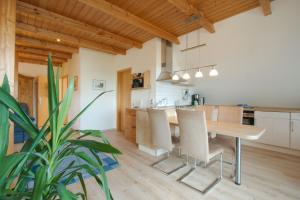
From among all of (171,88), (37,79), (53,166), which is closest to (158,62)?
(171,88)

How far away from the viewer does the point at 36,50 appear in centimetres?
476

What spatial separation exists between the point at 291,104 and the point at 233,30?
6.50 ft

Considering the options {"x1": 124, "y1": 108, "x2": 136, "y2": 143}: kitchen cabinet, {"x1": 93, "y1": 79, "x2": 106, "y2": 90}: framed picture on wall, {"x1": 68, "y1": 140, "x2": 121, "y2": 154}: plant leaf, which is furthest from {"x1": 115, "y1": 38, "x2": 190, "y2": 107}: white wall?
{"x1": 68, "y1": 140, "x2": 121, "y2": 154}: plant leaf

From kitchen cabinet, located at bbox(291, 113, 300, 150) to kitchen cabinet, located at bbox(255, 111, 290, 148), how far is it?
0.06m

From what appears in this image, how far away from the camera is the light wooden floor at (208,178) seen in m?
1.71

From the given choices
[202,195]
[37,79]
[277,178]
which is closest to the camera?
[202,195]

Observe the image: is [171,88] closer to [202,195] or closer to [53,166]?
[202,195]

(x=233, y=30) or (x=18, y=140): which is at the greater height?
(x=233, y=30)

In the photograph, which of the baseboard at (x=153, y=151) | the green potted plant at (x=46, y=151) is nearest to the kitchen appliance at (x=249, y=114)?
the baseboard at (x=153, y=151)

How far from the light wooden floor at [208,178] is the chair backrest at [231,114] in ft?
2.46

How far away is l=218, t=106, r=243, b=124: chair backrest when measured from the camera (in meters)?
2.44

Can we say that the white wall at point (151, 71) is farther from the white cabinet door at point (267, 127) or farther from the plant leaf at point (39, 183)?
the plant leaf at point (39, 183)

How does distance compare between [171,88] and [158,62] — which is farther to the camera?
[171,88]

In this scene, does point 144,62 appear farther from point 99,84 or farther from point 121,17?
point 99,84
